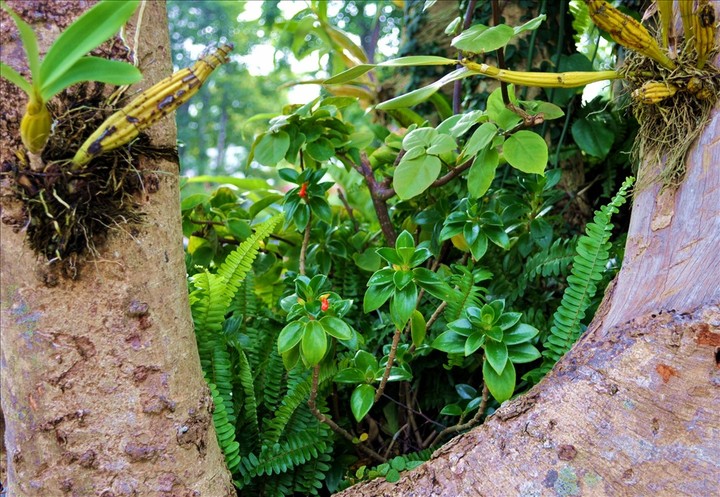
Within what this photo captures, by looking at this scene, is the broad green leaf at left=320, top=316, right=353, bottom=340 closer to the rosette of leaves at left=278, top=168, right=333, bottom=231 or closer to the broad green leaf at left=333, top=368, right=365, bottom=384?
the broad green leaf at left=333, top=368, right=365, bottom=384

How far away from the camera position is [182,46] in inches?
514

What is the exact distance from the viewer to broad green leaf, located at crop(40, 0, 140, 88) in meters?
0.69

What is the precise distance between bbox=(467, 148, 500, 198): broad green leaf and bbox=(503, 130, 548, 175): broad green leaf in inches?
1.5

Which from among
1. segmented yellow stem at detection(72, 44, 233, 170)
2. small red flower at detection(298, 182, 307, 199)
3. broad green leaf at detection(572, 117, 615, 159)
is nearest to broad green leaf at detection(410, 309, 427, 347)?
small red flower at detection(298, 182, 307, 199)

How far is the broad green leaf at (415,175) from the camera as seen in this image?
112 centimetres

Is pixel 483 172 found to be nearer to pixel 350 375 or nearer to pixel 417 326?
pixel 417 326

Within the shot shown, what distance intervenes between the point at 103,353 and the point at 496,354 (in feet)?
2.08

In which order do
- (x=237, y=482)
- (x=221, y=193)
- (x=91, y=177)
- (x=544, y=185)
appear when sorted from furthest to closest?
(x=221, y=193) → (x=544, y=185) → (x=237, y=482) → (x=91, y=177)

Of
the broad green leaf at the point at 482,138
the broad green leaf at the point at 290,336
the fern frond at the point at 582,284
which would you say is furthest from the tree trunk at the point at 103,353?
the fern frond at the point at 582,284

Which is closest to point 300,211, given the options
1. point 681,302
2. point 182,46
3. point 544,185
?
point 544,185

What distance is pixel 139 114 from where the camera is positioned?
814mm

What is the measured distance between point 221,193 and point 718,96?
1242mm

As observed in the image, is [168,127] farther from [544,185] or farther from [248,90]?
[248,90]

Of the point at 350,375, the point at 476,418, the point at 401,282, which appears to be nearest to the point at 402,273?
the point at 401,282
